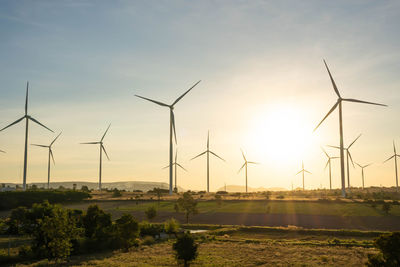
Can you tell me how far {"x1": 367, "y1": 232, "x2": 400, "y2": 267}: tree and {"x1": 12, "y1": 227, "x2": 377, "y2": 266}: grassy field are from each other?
9512 millimetres

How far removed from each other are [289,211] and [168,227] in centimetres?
5565

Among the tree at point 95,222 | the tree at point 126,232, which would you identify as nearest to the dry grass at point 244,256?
the tree at point 126,232

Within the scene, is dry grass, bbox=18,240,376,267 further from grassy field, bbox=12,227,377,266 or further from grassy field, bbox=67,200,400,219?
grassy field, bbox=67,200,400,219

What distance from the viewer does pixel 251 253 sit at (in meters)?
62.2

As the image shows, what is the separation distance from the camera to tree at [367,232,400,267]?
42.6 meters

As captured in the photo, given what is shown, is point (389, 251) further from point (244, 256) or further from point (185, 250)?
point (185, 250)

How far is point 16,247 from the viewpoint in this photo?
67.9 metres

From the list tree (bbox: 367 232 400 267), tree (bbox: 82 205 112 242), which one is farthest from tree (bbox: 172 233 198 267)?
tree (bbox: 82 205 112 242)

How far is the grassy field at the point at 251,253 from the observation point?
54.4 metres

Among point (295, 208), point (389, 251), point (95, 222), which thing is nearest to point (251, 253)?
point (389, 251)

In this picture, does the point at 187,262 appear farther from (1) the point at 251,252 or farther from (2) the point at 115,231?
(2) the point at 115,231

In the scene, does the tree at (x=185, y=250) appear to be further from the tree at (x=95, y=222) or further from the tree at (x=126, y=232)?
the tree at (x=95, y=222)

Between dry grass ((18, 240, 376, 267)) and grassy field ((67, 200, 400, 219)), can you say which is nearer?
dry grass ((18, 240, 376, 267))

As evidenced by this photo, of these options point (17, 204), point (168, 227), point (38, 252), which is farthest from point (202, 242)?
point (17, 204)
